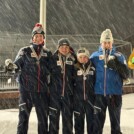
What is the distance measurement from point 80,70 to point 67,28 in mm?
19843

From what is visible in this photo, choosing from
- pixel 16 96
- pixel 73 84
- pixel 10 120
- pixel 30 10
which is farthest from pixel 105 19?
pixel 73 84

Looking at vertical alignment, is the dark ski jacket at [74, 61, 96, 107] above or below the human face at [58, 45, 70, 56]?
below

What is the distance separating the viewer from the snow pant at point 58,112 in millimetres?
6648

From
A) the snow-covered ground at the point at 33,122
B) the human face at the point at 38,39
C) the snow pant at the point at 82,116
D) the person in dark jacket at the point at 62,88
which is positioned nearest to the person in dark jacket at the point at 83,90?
the snow pant at the point at 82,116

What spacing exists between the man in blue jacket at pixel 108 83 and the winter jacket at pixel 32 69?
97 centimetres

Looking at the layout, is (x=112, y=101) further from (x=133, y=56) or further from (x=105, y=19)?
(x=105, y=19)

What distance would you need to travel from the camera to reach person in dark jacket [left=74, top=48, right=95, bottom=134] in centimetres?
675

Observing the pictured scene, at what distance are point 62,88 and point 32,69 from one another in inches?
25.4

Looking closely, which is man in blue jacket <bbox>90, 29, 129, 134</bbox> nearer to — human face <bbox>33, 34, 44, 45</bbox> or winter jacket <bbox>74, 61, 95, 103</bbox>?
winter jacket <bbox>74, 61, 95, 103</bbox>

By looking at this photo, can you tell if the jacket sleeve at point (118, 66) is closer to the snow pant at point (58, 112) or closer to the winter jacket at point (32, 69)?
the snow pant at point (58, 112)

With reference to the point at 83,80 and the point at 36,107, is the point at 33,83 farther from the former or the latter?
the point at 83,80

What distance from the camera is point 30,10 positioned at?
26906mm

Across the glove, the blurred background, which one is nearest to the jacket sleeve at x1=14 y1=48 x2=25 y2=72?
the glove

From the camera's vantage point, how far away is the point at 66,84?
669 centimetres
